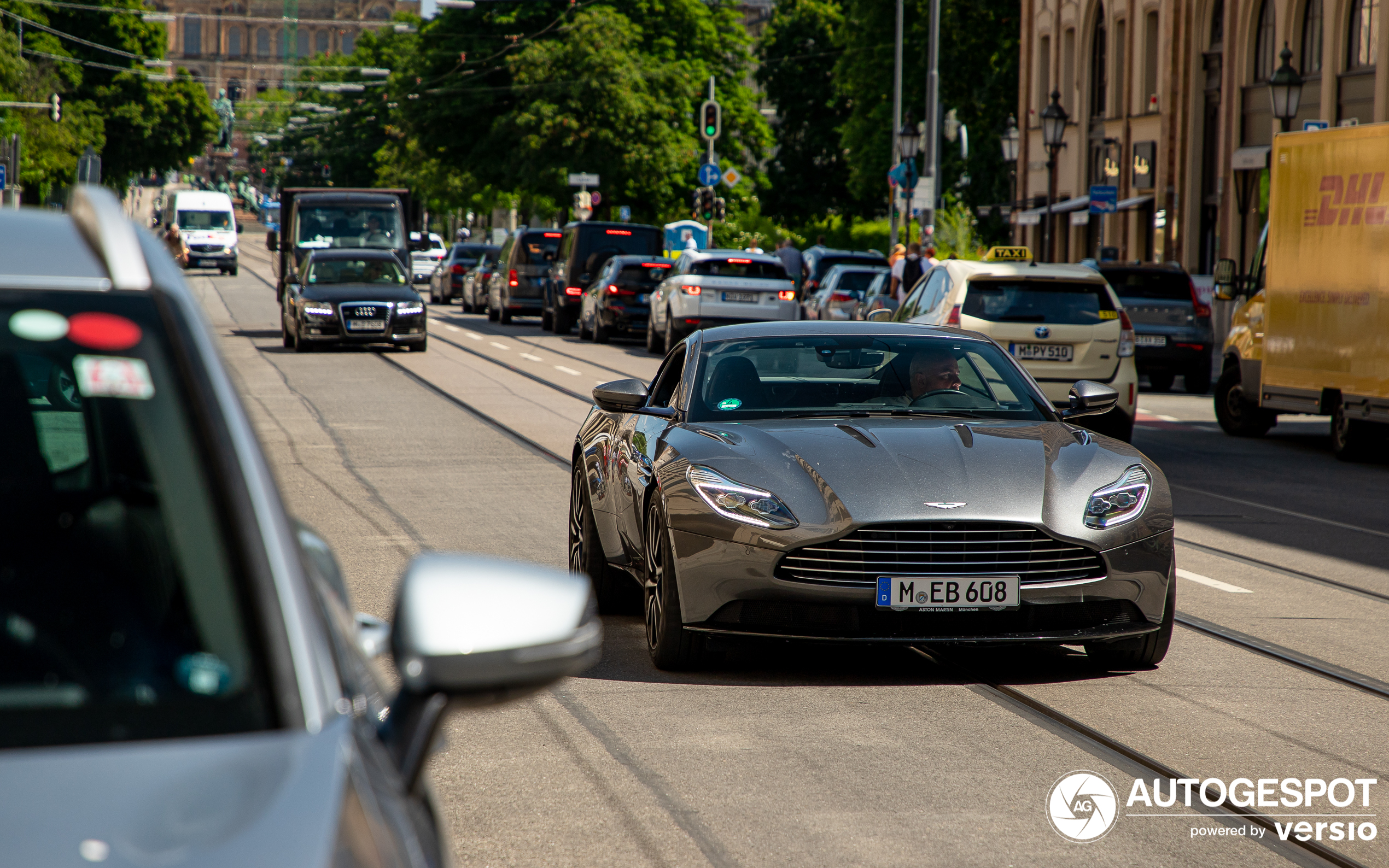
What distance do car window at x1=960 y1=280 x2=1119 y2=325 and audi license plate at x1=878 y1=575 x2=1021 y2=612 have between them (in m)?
10.3

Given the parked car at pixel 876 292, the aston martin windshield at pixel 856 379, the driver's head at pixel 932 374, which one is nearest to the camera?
the aston martin windshield at pixel 856 379

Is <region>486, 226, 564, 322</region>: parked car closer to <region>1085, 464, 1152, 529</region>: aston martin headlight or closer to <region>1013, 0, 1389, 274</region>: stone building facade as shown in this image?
<region>1013, 0, 1389, 274</region>: stone building facade

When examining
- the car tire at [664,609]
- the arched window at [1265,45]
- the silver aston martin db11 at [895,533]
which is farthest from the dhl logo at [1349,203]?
the arched window at [1265,45]

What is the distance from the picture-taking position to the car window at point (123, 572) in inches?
82.8

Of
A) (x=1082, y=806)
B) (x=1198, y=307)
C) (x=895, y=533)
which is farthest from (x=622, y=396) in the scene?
(x=1198, y=307)

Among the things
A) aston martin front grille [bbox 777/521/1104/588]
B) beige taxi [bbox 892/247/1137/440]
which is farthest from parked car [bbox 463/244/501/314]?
aston martin front grille [bbox 777/521/1104/588]

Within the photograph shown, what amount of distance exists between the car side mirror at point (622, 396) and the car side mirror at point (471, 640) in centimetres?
552

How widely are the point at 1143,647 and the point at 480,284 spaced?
39122mm

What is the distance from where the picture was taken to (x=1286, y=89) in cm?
2661

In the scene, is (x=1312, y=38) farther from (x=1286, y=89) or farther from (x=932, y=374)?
(x=932, y=374)

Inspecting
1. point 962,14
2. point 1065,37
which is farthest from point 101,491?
point 962,14

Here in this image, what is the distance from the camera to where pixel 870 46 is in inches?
2635

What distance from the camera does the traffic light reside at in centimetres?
4516

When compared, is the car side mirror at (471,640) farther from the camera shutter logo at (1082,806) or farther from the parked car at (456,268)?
the parked car at (456,268)
